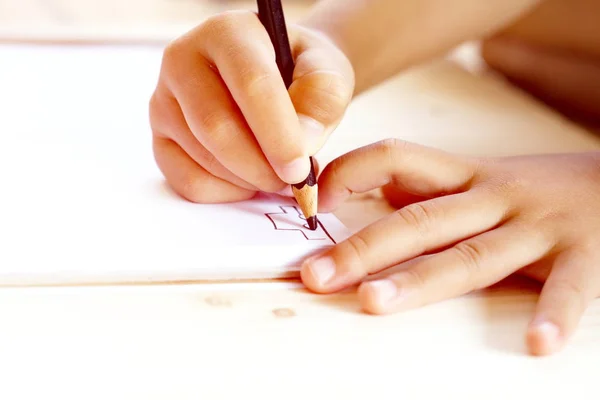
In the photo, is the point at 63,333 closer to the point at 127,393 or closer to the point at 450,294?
the point at 127,393

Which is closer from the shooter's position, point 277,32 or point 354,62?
point 277,32

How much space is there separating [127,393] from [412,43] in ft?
1.94

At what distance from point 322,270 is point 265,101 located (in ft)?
0.36

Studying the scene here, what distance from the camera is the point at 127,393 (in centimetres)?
28

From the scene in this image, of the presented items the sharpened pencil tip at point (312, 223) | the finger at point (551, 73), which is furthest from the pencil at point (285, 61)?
the finger at point (551, 73)

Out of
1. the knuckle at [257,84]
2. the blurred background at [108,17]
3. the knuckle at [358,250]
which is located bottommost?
the knuckle at [358,250]

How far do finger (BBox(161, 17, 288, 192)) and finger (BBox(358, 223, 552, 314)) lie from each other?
12cm

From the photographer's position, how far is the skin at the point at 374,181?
0.38 meters

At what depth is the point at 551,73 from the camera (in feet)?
3.34

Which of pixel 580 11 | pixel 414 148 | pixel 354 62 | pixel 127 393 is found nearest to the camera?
pixel 127 393

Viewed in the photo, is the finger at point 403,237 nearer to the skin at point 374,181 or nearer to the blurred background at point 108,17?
the skin at point 374,181

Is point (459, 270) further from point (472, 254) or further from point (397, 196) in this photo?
point (397, 196)

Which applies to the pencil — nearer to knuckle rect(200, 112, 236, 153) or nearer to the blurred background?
knuckle rect(200, 112, 236, 153)

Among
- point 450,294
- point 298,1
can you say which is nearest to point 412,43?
point 450,294
